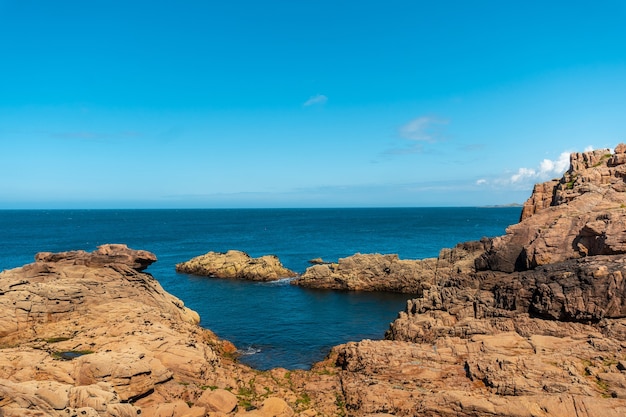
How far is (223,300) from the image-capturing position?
208 feet

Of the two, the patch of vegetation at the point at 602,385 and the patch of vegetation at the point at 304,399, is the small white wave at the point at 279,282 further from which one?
the patch of vegetation at the point at 602,385

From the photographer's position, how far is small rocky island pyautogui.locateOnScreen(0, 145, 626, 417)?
70.5 ft

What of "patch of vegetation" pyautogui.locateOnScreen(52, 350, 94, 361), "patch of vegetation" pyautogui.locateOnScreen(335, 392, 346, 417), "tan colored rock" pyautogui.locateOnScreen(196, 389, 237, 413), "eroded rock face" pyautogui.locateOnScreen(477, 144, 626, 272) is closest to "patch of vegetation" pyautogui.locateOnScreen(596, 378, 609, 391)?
"eroded rock face" pyautogui.locateOnScreen(477, 144, 626, 272)

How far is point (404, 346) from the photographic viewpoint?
30.0 m

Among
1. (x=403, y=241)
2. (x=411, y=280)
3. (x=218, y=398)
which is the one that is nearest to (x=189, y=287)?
(x=411, y=280)

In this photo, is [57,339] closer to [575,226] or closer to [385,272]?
[575,226]

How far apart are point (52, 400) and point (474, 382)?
2334 cm

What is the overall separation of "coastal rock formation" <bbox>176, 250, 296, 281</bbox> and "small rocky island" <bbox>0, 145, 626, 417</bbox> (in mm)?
37055

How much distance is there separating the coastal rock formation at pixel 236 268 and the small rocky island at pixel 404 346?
3705cm

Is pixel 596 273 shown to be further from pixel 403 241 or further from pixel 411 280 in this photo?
pixel 403 241

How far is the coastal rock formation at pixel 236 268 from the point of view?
7869 centimetres

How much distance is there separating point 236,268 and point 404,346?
56.5 m

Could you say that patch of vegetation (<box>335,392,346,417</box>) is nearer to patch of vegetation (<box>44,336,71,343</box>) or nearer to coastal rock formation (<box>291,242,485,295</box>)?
patch of vegetation (<box>44,336,71,343</box>)

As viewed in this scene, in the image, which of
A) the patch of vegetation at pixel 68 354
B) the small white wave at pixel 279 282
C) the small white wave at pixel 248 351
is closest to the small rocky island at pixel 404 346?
the patch of vegetation at pixel 68 354
